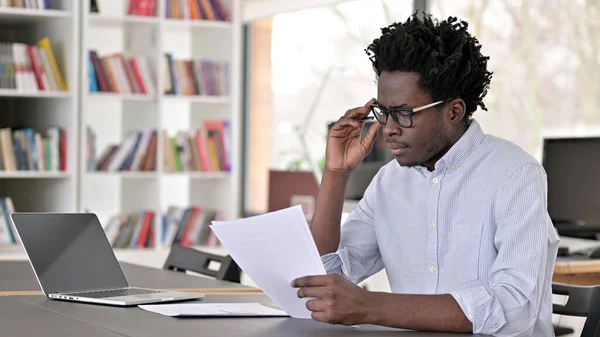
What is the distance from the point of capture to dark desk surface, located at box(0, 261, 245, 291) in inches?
99.5

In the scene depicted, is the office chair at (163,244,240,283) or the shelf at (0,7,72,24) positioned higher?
the shelf at (0,7,72,24)

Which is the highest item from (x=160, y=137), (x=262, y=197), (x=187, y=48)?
(x=187, y=48)

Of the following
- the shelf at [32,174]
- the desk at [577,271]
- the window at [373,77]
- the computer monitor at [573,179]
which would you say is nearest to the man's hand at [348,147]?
the desk at [577,271]

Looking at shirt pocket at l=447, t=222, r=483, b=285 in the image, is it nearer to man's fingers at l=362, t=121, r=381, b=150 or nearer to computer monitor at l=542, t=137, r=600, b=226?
man's fingers at l=362, t=121, r=381, b=150

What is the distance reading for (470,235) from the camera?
2.01 metres

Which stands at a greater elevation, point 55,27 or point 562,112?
point 55,27

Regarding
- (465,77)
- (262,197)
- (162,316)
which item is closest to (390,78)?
(465,77)

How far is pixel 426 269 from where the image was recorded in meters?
2.10

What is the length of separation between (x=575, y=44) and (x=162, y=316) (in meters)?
3.05

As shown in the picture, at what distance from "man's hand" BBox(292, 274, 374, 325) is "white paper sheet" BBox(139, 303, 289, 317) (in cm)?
26

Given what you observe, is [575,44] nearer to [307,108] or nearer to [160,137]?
[307,108]

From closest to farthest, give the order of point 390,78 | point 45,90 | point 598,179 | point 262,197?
1. point 390,78
2. point 598,179
3. point 45,90
4. point 262,197

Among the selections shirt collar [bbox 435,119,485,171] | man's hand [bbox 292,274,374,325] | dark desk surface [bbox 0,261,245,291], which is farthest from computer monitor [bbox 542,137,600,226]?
man's hand [bbox 292,274,374,325]

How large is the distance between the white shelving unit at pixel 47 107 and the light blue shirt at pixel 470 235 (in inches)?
119
